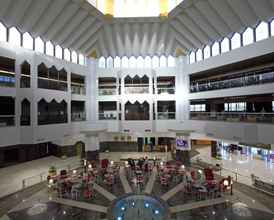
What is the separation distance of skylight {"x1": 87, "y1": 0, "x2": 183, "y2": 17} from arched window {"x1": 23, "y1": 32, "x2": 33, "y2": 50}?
679cm

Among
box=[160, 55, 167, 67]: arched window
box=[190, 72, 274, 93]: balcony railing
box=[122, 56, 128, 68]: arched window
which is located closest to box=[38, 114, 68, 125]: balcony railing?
box=[122, 56, 128, 68]: arched window

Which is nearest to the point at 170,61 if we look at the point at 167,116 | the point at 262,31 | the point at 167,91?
the point at 167,91

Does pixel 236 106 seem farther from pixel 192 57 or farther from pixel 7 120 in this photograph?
pixel 7 120

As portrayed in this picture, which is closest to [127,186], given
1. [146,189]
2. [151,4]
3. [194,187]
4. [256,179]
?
[146,189]

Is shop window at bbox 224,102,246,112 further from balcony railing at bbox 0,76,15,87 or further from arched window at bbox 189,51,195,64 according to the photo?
balcony railing at bbox 0,76,15,87

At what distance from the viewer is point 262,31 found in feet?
49.6

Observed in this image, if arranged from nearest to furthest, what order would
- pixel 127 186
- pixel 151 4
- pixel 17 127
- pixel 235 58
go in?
pixel 127 186 → pixel 17 127 → pixel 235 58 → pixel 151 4

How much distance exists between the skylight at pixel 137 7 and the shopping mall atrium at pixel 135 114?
0.09 metres

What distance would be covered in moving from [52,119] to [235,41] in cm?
1726

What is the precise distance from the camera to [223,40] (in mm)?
18578

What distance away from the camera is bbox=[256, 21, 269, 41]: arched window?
14.8m

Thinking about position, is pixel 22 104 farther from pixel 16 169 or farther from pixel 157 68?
pixel 157 68

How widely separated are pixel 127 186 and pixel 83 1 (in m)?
14.2

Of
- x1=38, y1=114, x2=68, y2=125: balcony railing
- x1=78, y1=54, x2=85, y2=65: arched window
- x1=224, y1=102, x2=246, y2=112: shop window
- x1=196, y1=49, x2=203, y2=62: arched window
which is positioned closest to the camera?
x1=38, y1=114, x2=68, y2=125: balcony railing
